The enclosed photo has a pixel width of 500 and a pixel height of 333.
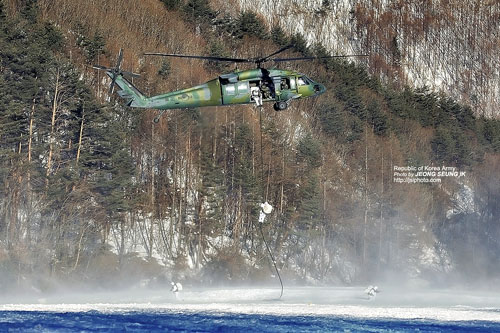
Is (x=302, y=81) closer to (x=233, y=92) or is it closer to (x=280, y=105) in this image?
(x=280, y=105)

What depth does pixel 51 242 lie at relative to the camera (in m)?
49.0

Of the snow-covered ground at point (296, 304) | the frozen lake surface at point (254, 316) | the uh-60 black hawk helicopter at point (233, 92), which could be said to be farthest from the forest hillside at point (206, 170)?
the uh-60 black hawk helicopter at point (233, 92)

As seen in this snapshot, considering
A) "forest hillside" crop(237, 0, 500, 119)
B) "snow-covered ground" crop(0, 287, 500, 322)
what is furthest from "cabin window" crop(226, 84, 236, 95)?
"forest hillside" crop(237, 0, 500, 119)

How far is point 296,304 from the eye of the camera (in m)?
35.4

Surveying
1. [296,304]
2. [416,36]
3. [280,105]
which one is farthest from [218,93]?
[416,36]

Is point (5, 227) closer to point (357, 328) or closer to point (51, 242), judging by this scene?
point (51, 242)

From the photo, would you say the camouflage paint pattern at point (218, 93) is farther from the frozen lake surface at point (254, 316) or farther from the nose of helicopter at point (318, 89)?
the frozen lake surface at point (254, 316)

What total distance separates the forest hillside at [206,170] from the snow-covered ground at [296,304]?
702 centimetres

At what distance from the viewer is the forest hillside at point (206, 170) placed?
48.9 metres

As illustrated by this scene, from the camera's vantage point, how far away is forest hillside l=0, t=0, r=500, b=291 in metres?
48.9

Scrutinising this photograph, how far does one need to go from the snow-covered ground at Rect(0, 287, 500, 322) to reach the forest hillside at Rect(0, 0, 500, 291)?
7.02 meters

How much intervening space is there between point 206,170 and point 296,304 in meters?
21.9

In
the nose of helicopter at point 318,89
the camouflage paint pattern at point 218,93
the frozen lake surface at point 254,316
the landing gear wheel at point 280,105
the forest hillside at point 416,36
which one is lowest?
the frozen lake surface at point 254,316

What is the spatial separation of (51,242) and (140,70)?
15.9 metres
